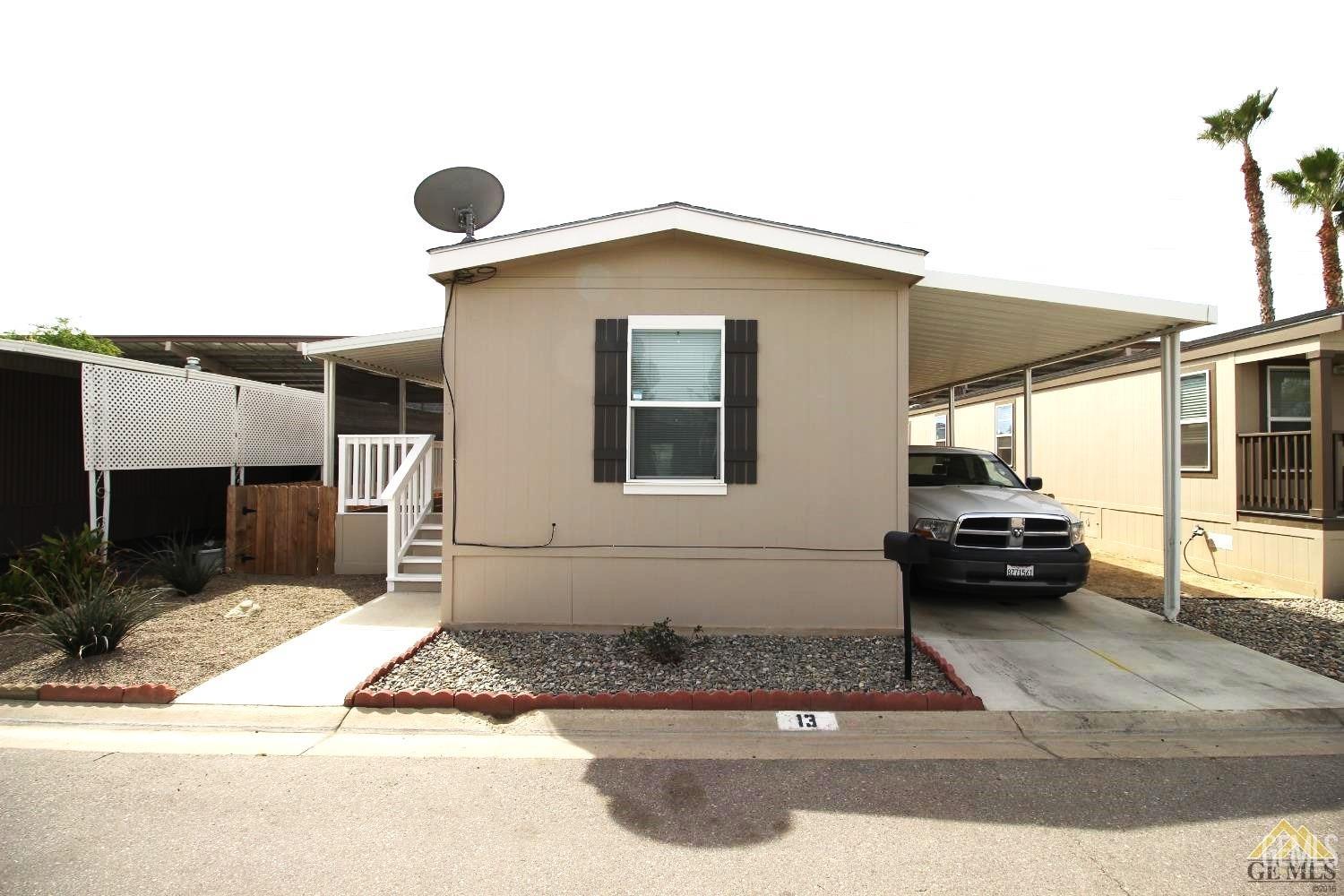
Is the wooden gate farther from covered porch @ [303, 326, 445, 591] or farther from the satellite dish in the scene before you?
the satellite dish

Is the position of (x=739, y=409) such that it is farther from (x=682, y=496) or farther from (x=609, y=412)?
(x=609, y=412)

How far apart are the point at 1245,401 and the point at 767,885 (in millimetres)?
9327

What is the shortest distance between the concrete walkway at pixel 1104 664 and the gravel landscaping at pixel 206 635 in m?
5.62

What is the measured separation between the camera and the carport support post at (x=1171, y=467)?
640 centimetres

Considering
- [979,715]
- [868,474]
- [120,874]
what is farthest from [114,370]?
[979,715]

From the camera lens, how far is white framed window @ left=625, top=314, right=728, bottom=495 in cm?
576

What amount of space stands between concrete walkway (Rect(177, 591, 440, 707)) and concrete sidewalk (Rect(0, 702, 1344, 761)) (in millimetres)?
181

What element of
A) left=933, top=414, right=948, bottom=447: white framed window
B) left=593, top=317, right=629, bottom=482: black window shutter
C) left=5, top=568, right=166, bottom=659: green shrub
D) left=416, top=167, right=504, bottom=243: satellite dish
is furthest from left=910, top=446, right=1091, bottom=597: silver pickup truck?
left=933, top=414, right=948, bottom=447: white framed window

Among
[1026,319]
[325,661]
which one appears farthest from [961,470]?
[325,661]

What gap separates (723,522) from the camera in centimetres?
574

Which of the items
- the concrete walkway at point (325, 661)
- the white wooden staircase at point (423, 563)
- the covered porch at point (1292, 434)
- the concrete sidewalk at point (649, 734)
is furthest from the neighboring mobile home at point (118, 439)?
the covered porch at point (1292, 434)

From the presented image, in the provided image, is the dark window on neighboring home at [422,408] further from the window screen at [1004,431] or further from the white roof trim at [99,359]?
the window screen at [1004,431]

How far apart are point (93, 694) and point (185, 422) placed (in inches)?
215

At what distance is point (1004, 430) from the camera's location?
42.4ft
